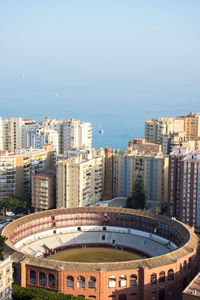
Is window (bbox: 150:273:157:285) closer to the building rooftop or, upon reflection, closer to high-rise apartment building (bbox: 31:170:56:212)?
the building rooftop

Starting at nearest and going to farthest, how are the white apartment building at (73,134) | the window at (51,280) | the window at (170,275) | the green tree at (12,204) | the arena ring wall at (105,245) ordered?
the arena ring wall at (105,245) < the window at (51,280) < the window at (170,275) < the green tree at (12,204) < the white apartment building at (73,134)

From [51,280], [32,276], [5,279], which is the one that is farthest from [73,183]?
[5,279]

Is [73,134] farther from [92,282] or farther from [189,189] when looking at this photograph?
[92,282]

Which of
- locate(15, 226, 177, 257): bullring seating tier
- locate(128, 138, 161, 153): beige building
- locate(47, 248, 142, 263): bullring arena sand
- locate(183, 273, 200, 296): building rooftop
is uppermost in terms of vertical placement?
locate(128, 138, 161, 153): beige building

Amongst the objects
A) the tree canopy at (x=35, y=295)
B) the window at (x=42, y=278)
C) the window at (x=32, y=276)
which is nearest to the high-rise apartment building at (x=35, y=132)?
the window at (x=32, y=276)

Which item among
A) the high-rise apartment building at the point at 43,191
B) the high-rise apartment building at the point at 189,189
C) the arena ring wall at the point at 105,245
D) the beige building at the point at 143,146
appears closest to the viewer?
the arena ring wall at the point at 105,245

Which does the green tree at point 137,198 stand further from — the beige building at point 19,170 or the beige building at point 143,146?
the beige building at point 19,170

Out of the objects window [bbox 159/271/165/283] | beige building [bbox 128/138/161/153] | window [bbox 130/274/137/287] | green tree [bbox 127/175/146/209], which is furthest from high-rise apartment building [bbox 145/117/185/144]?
window [bbox 130/274/137/287]
